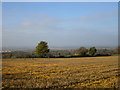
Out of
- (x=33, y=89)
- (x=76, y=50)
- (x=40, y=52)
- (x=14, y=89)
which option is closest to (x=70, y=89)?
(x=33, y=89)

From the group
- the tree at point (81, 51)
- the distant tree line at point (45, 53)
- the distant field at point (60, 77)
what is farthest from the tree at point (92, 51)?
the distant field at point (60, 77)

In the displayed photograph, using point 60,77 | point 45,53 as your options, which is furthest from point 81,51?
point 60,77

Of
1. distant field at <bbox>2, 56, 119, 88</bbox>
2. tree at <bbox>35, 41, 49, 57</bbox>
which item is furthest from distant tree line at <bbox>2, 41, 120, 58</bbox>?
distant field at <bbox>2, 56, 119, 88</bbox>

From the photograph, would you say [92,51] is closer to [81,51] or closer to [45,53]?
[81,51]

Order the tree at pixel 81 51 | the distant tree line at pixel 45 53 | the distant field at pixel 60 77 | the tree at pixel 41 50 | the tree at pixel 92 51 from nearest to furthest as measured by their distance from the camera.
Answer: the distant field at pixel 60 77
the distant tree line at pixel 45 53
the tree at pixel 41 50
the tree at pixel 81 51
the tree at pixel 92 51

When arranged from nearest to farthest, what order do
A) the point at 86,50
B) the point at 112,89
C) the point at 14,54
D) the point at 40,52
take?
1. the point at 112,89
2. the point at 14,54
3. the point at 40,52
4. the point at 86,50

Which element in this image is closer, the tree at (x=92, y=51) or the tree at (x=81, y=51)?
the tree at (x=81, y=51)

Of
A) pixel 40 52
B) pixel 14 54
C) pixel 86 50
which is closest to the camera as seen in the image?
pixel 14 54

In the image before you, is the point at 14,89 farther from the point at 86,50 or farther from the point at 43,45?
the point at 86,50

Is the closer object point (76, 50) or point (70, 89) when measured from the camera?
point (70, 89)

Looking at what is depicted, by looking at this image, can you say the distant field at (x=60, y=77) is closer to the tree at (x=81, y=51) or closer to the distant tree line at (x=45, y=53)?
the distant tree line at (x=45, y=53)

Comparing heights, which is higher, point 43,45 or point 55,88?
point 43,45

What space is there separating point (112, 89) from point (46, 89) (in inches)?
107

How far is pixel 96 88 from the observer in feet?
16.5
